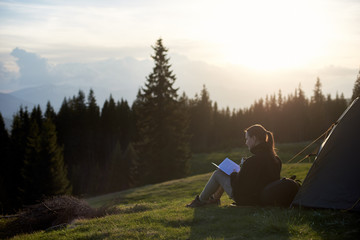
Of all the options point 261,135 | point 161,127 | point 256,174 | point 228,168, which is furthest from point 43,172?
point 261,135

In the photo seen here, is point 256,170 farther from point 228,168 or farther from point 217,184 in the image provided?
point 217,184

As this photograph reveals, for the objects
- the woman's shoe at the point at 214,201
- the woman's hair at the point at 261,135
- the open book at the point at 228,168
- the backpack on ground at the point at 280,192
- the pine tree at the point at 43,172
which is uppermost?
the woman's hair at the point at 261,135

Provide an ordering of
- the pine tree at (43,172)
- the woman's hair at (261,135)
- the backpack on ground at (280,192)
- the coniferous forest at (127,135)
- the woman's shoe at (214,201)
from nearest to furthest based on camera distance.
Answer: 1. the backpack on ground at (280,192)
2. the woman's hair at (261,135)
3. the woman's shoe at (214,201)
4. the coniferous forest at (127,135)
5. the pine tree at (43,172)

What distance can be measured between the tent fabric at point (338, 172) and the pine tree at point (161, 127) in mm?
31912

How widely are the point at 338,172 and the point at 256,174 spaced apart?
2.00 meters

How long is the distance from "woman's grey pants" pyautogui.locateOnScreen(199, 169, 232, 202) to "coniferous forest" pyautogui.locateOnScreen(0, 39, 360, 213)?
724cm

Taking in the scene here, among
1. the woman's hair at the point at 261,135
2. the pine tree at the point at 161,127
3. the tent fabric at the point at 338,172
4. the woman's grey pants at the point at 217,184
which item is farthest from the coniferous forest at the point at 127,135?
the woman's grey pants at the point at 217,184

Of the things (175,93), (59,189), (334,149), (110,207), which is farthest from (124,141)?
(334,149)

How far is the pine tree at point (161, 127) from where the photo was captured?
1583 inches

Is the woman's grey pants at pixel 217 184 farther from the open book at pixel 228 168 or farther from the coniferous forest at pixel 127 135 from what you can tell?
the coniferous forest at pixel 127 135

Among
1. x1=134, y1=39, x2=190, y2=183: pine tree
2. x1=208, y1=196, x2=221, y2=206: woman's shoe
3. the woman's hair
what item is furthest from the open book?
x1=134, y1=39, x2=190, y2=183: pine tree

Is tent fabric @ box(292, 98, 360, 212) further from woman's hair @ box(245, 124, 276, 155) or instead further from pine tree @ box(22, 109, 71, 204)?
pine tree @ box(22, 109, 71, 204)

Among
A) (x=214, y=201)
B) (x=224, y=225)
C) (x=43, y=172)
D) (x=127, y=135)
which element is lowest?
(x=43, y=172)

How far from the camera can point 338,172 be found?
815 cm
